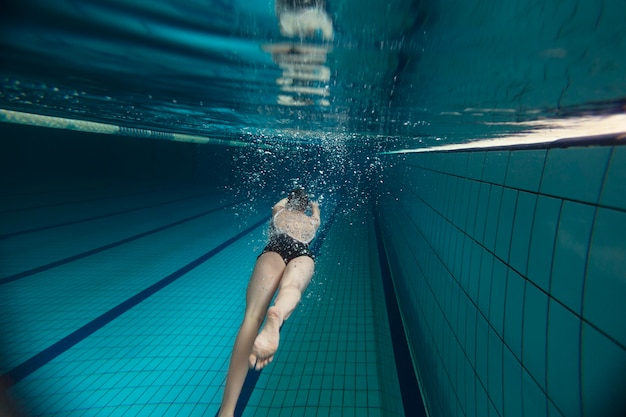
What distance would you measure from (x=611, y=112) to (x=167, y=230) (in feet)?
25.8

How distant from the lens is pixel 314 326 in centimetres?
380

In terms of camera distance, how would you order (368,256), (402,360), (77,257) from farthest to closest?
(368,256)
(77,257)
(402,360)

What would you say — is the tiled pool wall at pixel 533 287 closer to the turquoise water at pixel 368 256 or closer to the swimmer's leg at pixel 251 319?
the turquoise water at pixel 368 256

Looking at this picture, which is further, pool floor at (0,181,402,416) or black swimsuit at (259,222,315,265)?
black swimsuit at (259,222,315,265)

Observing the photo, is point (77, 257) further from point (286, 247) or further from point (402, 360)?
point (402, 360)

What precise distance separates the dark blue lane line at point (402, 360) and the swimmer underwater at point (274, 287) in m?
1.31

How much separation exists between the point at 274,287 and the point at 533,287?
195 centimetres

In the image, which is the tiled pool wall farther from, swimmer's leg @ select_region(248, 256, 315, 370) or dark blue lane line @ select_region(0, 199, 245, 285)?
dark blue lane line @ select_region(0, 199, 245, 285)

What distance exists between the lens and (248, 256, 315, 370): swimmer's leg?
78.0 inches

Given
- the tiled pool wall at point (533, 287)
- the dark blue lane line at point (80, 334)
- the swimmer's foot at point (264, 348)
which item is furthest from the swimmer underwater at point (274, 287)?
the dark blue lane line at point (80, 334)

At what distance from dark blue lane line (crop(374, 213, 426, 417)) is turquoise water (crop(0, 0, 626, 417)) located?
29mm

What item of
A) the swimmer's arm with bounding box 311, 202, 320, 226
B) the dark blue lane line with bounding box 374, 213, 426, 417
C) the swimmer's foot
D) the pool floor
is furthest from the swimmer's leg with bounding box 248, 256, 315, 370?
the dark blue lane line with bounding box 374, 213, 426, 417

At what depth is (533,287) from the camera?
1253 millimetres

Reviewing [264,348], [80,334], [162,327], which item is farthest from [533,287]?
[80,334]
